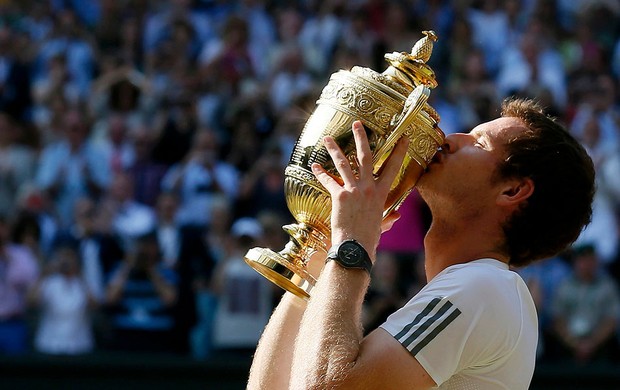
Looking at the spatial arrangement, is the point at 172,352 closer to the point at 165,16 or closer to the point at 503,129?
the point at 165,16

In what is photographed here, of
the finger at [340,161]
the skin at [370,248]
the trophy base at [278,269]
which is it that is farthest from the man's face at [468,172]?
the trophy base at [278,269]

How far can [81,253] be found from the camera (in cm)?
846

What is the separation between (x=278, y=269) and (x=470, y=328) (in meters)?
0.52

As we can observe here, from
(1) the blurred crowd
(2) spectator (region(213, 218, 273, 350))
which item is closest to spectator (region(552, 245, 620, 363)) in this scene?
(1) the blurred crowd

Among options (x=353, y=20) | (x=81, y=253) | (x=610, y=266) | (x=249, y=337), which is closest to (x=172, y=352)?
(x=249, y=337)

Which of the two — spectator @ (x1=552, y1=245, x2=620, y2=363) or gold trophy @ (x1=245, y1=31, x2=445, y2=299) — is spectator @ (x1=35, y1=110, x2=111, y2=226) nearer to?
spectator @ (x1=552, y1=245, x2=620, y2=363)

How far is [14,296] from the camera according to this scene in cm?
812

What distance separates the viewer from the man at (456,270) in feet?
8.29

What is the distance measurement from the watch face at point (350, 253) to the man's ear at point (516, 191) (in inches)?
18.4

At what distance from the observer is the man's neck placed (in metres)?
2.85

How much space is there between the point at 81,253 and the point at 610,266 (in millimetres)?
4073

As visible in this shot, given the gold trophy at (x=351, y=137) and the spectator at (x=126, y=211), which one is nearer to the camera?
the gold trophy at (x=351, y=137)

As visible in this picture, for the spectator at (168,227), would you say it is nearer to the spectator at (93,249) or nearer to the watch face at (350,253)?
the spectator at (93,249)

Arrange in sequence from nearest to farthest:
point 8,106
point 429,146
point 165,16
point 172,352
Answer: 1. point 429,146
2. point 172,352
3. point 8,106
4. point 165,16
